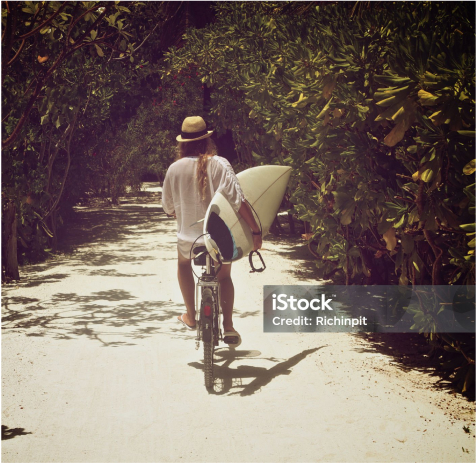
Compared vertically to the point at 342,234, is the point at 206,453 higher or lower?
lower

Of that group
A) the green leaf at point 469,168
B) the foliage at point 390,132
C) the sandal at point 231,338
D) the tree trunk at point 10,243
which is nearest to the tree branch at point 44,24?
the foliage at point 390,132

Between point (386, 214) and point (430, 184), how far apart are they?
0.56 meters

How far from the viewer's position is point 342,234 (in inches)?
299

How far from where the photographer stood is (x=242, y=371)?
18.3 ft

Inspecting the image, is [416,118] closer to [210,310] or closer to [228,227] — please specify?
[228,227]

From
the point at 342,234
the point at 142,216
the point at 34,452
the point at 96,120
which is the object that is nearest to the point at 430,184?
the point at 342,234

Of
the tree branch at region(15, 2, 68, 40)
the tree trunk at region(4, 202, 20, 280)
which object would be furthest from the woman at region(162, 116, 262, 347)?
the tree trunk at region(4, 202, 20, 280)

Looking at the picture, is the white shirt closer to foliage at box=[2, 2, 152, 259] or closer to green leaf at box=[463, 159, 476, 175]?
foliage at box=[2, 2, 152, 259]

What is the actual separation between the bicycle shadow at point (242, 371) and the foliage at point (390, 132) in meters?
1.28

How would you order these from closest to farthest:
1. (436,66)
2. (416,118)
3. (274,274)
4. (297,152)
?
(436,66), (416,118), (297,152), (274,274)

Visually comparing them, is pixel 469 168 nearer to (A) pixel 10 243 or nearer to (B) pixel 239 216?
(B) pixel 239 216

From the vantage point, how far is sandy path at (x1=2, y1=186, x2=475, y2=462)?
13.1 ft

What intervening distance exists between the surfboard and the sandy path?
105 centimetres

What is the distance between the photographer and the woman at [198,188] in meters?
5.65
